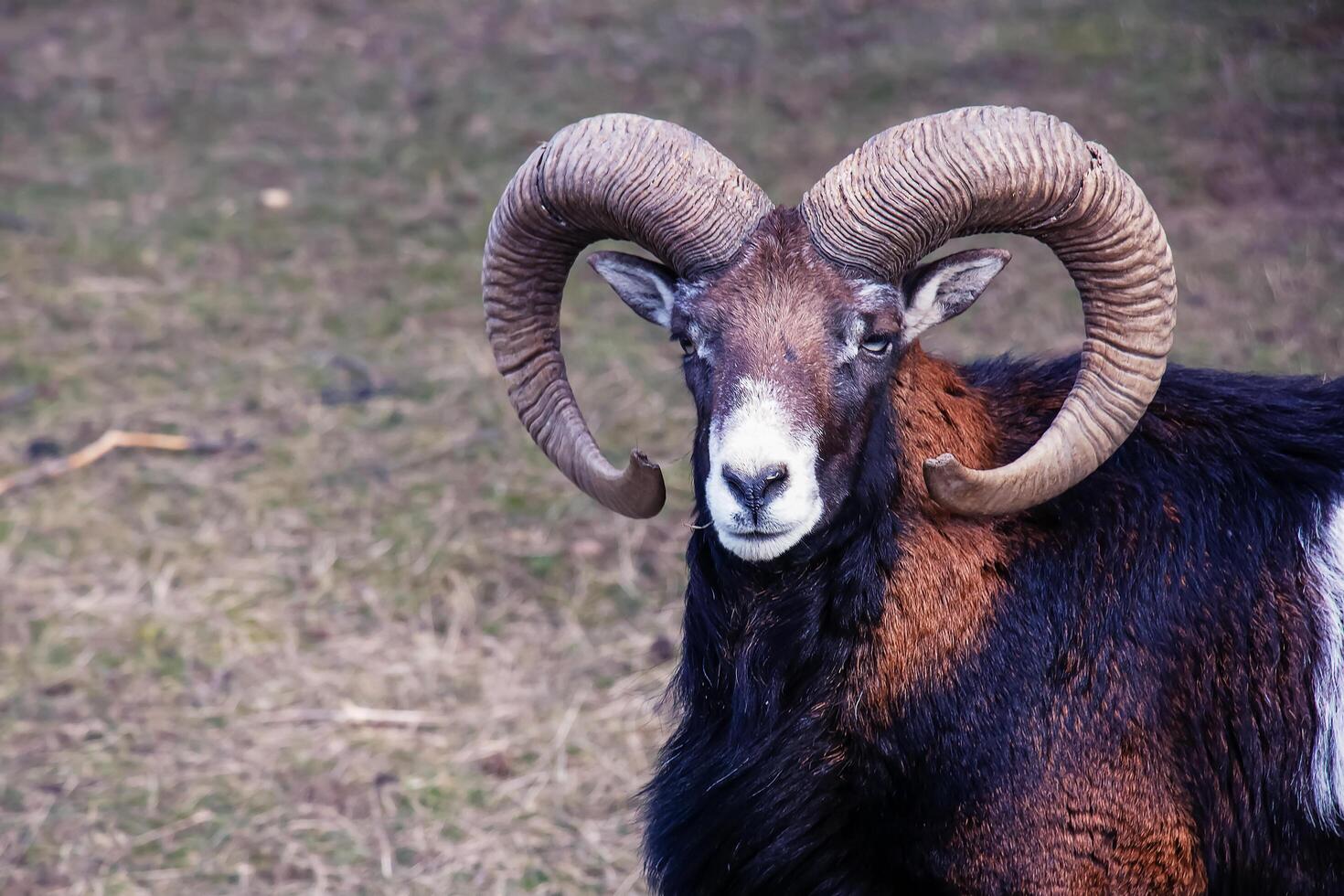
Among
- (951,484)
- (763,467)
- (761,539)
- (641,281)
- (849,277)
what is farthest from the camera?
(641,281)

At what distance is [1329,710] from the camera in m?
4.89

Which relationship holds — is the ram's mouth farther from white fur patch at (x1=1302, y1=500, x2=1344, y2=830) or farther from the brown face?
white fur patch at (x1=1302, y1=500, x2=1344, y2=830)

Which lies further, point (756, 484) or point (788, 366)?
point (788, 366)

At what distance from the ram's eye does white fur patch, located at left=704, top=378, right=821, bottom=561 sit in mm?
428

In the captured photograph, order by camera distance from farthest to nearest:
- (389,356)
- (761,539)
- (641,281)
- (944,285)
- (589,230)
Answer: (389,356)
(641,281)
(589,230)
(944,285)
(761,539)

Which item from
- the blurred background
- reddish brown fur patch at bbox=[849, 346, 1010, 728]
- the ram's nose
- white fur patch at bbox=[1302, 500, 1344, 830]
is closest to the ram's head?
the ram's nose

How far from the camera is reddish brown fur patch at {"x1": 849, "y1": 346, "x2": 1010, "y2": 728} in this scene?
5047 mm

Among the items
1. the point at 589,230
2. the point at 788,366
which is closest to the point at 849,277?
the point at 788,366

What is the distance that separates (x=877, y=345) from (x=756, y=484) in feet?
2.63

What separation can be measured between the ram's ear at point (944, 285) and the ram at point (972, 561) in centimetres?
1

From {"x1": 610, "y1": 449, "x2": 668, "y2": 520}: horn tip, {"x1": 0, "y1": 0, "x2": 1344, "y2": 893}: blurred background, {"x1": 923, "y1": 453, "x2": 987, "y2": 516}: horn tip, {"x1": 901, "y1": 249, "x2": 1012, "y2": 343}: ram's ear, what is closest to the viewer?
{"x1": 923, "y1": 453, "x2": 987, "y2": 516}: horn tip

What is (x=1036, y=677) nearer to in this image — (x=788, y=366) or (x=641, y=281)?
(x=788, y=366)

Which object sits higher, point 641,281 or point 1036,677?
point 641,281

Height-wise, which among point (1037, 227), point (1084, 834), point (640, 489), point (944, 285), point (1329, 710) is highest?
point (1037, 227)
